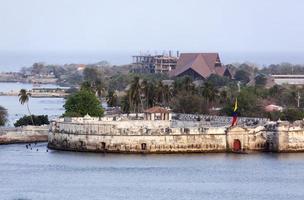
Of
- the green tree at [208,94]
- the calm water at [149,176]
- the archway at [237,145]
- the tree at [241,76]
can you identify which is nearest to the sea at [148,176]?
the calm water at [149,176]

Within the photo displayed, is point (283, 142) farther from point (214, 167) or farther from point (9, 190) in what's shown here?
point (9, 190)

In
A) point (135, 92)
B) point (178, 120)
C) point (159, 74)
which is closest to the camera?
point (178, 120)

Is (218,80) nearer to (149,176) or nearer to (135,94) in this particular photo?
(135,94)

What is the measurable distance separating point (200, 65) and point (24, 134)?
81.4m

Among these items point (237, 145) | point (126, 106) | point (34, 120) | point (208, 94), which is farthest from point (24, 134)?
point (208, 94)

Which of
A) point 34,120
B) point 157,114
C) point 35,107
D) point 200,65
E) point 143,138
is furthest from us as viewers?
point 200,65

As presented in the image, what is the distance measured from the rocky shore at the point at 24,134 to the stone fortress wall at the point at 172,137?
7862 mm

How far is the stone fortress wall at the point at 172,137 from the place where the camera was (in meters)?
99.4

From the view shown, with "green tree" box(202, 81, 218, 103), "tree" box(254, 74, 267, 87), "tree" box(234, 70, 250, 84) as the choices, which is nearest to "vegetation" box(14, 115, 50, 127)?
"green tree" box(202, 81, 218, 103)

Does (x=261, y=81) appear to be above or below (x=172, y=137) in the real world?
above

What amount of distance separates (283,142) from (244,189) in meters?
20.0

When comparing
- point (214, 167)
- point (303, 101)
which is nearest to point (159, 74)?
point (303, 101)

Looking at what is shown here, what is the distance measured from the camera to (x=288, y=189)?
81.4m

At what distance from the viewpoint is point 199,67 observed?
189 metres
